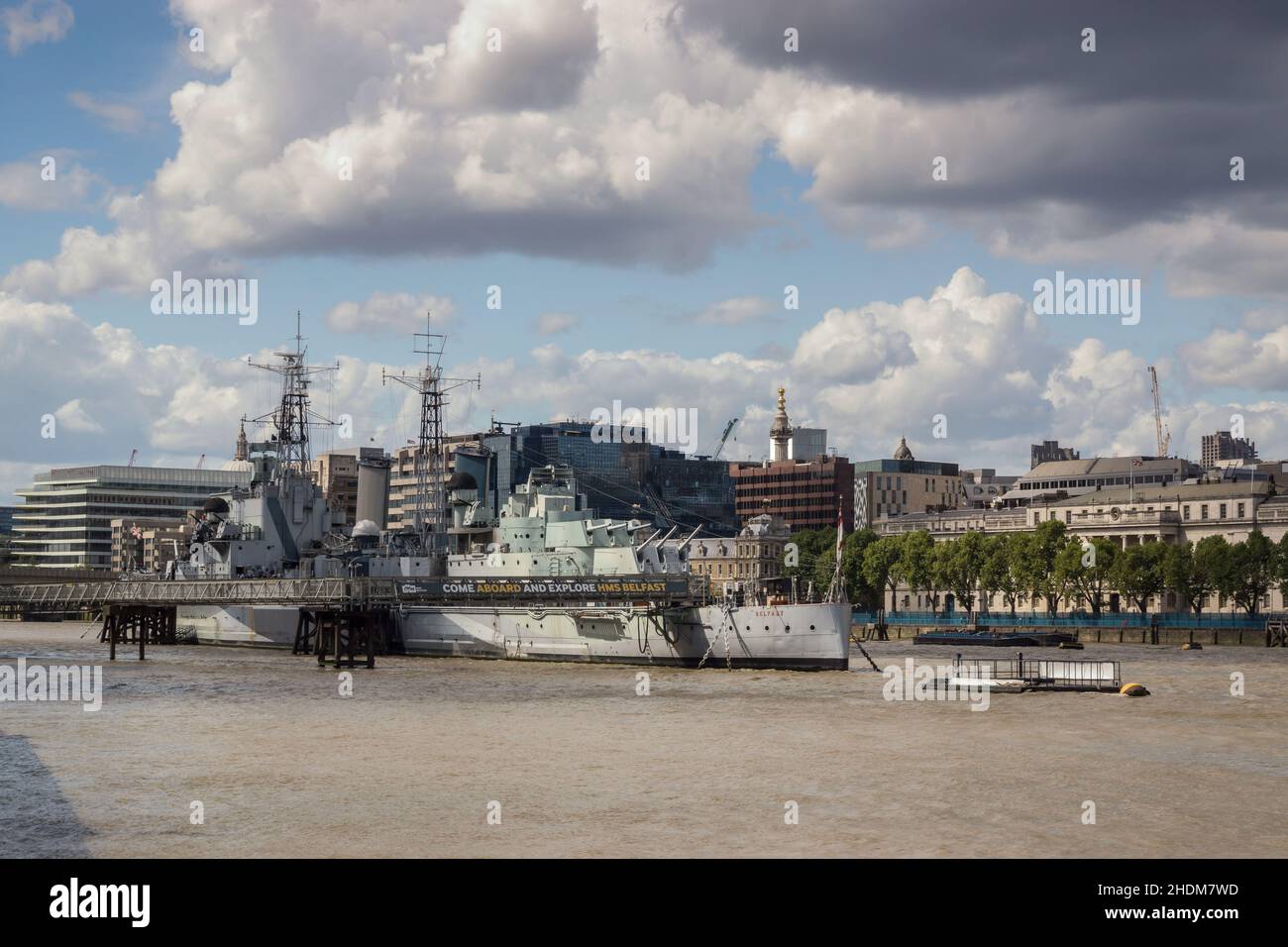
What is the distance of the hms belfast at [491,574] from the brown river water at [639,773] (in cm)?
1159

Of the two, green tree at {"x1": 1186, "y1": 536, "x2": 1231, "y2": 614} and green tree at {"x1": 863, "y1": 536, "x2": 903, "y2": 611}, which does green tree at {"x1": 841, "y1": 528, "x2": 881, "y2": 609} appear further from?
green tree at {"x1": 1186, "y1": 536, "x2": 1231, "y2": 614}

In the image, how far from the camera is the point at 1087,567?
15950 centimetres

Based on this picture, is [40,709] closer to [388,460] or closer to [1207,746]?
[1207,746]

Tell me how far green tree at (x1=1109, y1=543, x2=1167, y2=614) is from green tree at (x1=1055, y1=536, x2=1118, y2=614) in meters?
1.14

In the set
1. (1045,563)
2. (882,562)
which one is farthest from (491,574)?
(882,562)

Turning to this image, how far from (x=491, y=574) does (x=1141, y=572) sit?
8101cm

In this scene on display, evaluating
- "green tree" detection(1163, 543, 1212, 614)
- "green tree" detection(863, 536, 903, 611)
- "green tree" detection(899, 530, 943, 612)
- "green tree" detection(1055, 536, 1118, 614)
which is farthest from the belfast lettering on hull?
"green tree" detection(863, 536, 903, 611)

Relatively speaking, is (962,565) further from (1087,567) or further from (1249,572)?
(1249,572)

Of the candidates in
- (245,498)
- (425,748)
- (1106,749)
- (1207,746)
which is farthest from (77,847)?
(245,498)

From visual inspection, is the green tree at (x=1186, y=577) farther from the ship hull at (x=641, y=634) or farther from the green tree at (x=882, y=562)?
the ship hull at (x=641, y=634)

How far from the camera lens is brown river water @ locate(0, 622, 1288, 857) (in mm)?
31531

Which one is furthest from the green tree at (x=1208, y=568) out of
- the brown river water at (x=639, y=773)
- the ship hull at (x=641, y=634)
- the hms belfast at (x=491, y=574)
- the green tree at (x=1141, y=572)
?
the brown river water at (x=639, y=773)
